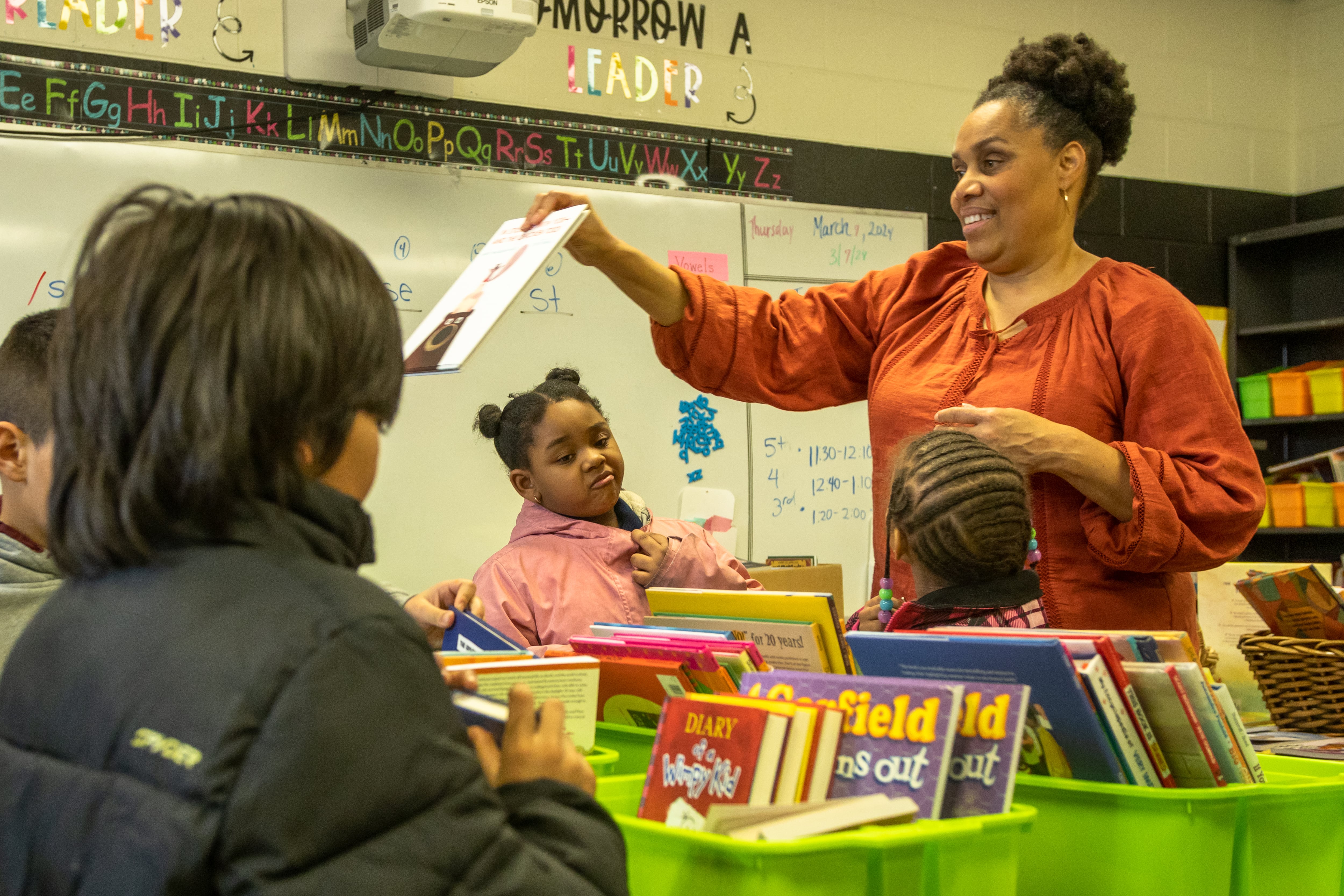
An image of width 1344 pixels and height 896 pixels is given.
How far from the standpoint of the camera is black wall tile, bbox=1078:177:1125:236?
4641 millimetres

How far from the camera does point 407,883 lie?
2.24 feet

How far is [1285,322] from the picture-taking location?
5.08 metres

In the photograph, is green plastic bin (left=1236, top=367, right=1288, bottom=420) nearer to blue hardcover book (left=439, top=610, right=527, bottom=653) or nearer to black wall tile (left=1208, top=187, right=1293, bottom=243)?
black wall tile (left=1208, top=187, right=1293, bottom=243)

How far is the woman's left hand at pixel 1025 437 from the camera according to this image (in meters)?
1.45

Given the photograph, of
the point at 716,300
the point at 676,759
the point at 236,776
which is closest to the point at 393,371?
the point at 236,776

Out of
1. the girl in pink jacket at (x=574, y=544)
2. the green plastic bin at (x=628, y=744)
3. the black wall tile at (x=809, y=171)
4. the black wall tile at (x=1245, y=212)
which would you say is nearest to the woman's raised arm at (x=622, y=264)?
the girl in pink jacket at (x=574, y=544)

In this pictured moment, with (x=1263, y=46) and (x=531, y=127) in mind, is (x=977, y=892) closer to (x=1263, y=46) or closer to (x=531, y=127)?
(x=531, y=127)

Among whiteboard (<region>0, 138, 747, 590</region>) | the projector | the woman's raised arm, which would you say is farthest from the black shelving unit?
the woman's raised arm

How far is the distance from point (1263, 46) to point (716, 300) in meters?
4.25

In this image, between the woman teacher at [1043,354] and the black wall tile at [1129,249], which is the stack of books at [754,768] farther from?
the black wall tile at [1129,249]

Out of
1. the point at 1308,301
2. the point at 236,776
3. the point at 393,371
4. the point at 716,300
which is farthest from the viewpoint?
the point at 1308,301

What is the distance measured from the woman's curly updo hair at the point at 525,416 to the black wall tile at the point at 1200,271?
323 centimetres

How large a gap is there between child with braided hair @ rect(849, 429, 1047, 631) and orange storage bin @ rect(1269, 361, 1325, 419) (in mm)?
3777

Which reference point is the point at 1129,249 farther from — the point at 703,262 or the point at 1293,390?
the point at 703,262
